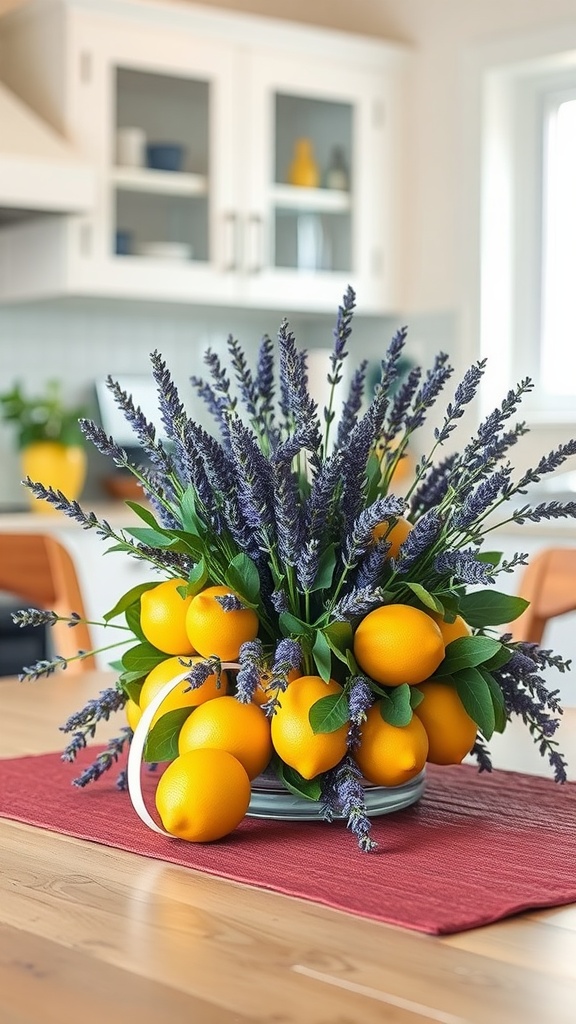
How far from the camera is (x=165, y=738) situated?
93cm

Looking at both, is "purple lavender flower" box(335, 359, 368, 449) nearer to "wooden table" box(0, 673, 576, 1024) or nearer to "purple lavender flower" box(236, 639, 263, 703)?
"purple lavender flower" box(236, 639, 263, 703)

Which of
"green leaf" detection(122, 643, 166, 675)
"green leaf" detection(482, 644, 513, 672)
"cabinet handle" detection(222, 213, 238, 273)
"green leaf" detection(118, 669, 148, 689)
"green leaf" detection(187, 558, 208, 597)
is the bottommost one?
"green leaf" detection(118, 669, 148, 689)

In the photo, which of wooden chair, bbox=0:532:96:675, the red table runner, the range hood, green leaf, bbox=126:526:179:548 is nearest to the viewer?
the red table runner

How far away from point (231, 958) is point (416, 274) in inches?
149

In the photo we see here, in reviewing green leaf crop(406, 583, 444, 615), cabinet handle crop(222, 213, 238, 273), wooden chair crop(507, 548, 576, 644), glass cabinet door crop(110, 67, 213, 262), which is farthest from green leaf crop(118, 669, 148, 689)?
cabinet handle crop(222, 213, 238, 273)

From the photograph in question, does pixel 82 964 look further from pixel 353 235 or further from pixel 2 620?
pixel 353 235

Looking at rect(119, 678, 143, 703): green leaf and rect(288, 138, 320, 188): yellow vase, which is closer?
rect(119, 678, 143, 703): green leaf

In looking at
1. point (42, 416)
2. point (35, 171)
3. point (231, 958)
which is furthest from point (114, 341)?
point (231, 958)

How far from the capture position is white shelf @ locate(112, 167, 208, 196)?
383 centimetres

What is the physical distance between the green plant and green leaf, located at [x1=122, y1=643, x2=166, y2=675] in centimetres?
295

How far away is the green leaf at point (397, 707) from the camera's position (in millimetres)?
891

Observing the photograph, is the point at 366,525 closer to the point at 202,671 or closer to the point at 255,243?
the point at 202,671

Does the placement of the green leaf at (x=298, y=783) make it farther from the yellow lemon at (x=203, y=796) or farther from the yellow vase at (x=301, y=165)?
the yellow vase at (x=301, y=165)

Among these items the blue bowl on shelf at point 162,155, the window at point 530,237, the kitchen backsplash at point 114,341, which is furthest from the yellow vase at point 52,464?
the window at point 530,237
